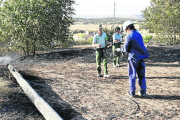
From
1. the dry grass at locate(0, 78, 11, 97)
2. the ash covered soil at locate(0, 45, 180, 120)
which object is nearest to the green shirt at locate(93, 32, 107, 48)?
the ash covered soil at locate(0, 45, 180, 120)

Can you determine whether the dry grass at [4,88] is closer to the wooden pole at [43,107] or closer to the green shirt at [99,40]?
the wooden pole at [43,107]

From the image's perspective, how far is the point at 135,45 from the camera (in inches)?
219

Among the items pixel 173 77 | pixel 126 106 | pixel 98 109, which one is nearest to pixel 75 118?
pixel 98 109

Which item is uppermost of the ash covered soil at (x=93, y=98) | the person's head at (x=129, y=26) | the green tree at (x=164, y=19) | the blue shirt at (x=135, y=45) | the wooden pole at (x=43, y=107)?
the green tree at (x=164, y=19)

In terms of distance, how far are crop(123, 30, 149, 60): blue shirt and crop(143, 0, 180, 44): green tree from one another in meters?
15.3

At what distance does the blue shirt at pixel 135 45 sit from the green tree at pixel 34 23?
9.31 m

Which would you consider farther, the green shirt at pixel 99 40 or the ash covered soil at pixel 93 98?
the green shirt at pixel 99 40

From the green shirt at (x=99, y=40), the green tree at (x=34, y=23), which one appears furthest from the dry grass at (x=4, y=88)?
the green tree at (x=34, y=23)

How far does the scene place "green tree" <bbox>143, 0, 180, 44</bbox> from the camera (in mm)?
19708

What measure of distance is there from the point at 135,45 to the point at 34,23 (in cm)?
996

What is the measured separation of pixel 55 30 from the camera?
15.3 m

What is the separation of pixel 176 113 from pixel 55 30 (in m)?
12.1

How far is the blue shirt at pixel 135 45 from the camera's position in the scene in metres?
5.54

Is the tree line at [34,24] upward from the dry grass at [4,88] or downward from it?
upward
